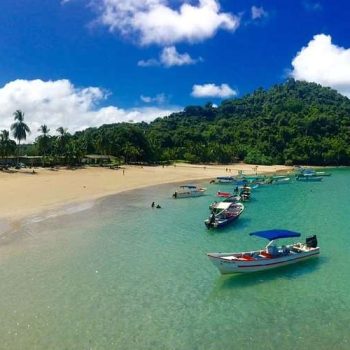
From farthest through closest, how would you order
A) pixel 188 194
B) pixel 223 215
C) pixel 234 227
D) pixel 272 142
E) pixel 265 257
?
pixel 272 142
pixel 188 194
pixel 223 215
pixel 234 227
pixel 265 257

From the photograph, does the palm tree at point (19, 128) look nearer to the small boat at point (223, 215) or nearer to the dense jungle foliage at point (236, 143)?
the dense jungle foliage at point (236, 143)

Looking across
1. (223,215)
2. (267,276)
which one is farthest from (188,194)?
(267,276)

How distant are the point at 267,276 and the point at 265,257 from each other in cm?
130

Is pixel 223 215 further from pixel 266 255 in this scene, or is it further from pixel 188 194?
pixel 188 194

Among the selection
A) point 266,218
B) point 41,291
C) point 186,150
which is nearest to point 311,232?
point 266,218

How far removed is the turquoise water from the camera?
65.1 feet

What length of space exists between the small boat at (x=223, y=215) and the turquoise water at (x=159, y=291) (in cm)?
103

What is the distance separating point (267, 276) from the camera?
28484 mm

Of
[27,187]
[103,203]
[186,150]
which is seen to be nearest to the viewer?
[103,203]

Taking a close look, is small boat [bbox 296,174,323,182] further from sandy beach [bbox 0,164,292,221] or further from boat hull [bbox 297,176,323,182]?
sandy beach [bbox 0,164,292,221]

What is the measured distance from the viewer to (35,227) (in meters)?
42.1

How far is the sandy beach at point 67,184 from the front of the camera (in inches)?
2126

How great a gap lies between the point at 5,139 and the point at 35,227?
64856 millimetres

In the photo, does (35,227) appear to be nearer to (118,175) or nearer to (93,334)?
(93,334)
